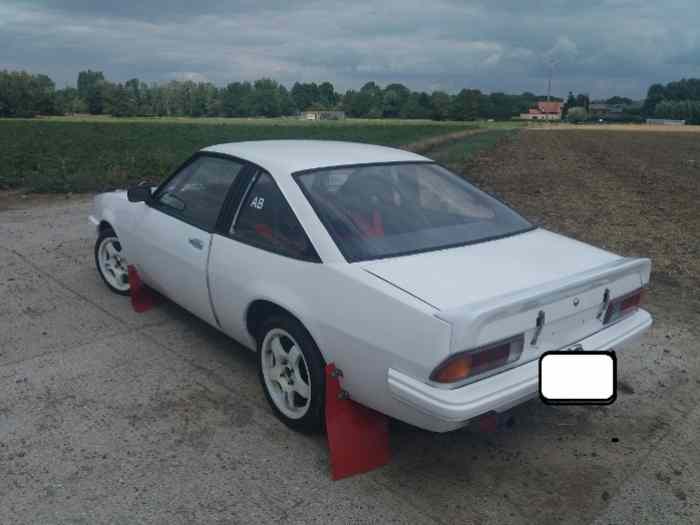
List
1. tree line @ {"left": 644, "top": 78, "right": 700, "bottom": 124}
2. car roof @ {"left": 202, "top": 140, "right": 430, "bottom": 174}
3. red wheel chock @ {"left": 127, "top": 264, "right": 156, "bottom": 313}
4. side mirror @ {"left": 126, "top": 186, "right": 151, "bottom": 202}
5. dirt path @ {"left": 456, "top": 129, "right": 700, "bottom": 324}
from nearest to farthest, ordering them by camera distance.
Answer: car roof @ {"left": 202, "top": 140, "right": 430, "bottom": 174} < side mirror @ {"left": 126, "top": 186, "right": 151, "bottom": 202} < red wheel chock @ {"left": 127, "top": 264, "right": 156, "bottom": 313} < dirt path @ {"left": 456, "top": 129, "right": 700, "bottom": 324} < tree line @ {"left": 644, "top": 78, "right": 700, "bottom": 124}

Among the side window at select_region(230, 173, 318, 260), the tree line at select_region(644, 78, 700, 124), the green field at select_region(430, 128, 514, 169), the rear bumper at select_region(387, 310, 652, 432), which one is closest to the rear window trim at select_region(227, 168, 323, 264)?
the side window at select_region(230, 173, 318, 260)

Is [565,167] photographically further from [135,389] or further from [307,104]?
[307,104]

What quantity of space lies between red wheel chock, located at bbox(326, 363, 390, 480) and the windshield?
24.7 inches

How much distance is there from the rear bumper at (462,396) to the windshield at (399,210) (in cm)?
67

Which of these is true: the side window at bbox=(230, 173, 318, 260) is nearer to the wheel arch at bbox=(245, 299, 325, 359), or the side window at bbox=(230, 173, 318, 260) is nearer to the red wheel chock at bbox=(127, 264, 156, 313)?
the wheel arch at bbox=(245, 299, 325, 359)

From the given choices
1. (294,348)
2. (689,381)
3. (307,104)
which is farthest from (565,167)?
(307,104)

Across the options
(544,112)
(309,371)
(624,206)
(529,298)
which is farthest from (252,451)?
(544,112)

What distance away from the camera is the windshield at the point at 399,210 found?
305 centimetres

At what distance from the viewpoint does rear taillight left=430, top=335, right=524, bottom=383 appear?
2.40 meters

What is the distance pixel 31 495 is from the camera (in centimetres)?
268

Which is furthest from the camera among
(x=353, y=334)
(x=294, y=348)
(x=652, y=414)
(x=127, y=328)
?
(x=127, y=328)

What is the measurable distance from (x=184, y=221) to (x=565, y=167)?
17.2 metres

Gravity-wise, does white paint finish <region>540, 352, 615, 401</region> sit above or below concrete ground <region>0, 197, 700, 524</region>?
above

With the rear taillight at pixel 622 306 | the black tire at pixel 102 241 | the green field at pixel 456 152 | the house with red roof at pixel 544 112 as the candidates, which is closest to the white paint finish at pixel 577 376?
the rear taillight at pixel 622 306
